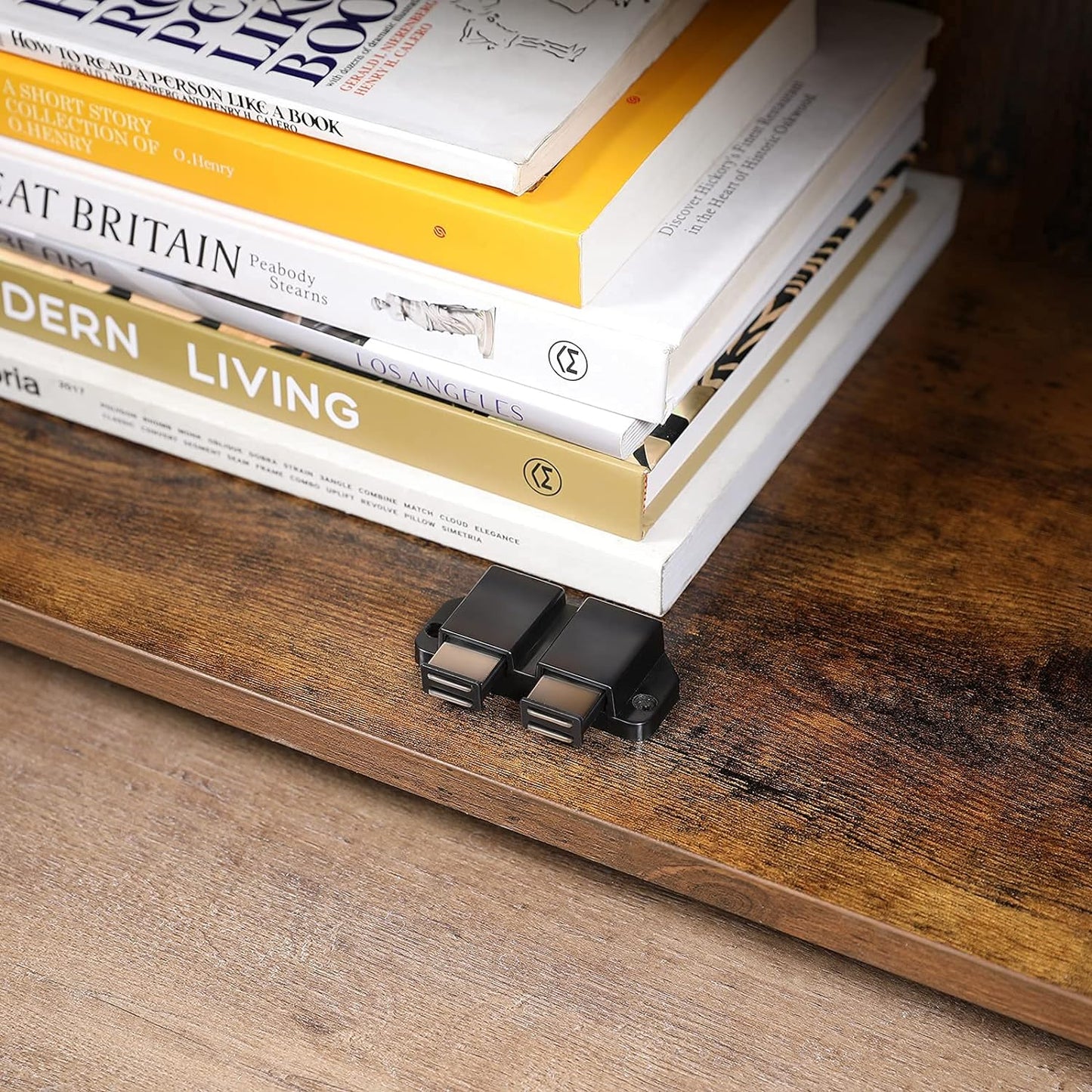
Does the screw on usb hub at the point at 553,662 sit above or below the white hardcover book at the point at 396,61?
below

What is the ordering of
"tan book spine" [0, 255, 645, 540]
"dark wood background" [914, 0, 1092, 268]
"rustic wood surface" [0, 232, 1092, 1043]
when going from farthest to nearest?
"dark wood background" [914, 0, 1092, 268]
"tan book spine" [0, 255, 645, 540]
"rustic wood surface" [0, 232, 1092, 1043]

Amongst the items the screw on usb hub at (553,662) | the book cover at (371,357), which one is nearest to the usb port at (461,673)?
the screw on usb hub at (553,662)

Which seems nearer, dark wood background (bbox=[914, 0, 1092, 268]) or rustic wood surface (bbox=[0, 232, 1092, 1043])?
rustic wood surface (bbox=[0, 232, 1092, 1043])

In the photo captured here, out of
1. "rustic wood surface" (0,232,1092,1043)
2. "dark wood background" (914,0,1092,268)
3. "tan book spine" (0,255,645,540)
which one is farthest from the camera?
"dark wood background" (914,0,1092,268)

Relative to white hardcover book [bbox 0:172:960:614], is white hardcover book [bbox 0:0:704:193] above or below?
above

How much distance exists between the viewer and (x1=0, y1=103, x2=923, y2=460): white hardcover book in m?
0.69

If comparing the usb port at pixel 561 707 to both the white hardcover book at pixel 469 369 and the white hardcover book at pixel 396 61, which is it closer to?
the white hardcover book at pixel 469 369

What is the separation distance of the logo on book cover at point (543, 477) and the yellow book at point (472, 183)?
0.29 feet

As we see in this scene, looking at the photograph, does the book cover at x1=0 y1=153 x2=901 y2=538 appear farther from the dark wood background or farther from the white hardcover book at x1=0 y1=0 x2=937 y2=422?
the dark wood background

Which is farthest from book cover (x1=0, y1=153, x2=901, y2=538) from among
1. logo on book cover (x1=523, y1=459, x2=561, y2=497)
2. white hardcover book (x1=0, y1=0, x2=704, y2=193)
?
white hardcover book (x1=0, y1=0, x2=704, y2=193)

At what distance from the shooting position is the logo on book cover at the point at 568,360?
67 cm

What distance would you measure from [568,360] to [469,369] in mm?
62

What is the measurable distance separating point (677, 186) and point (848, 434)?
0.64 feet

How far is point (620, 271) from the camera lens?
27.1 inches
